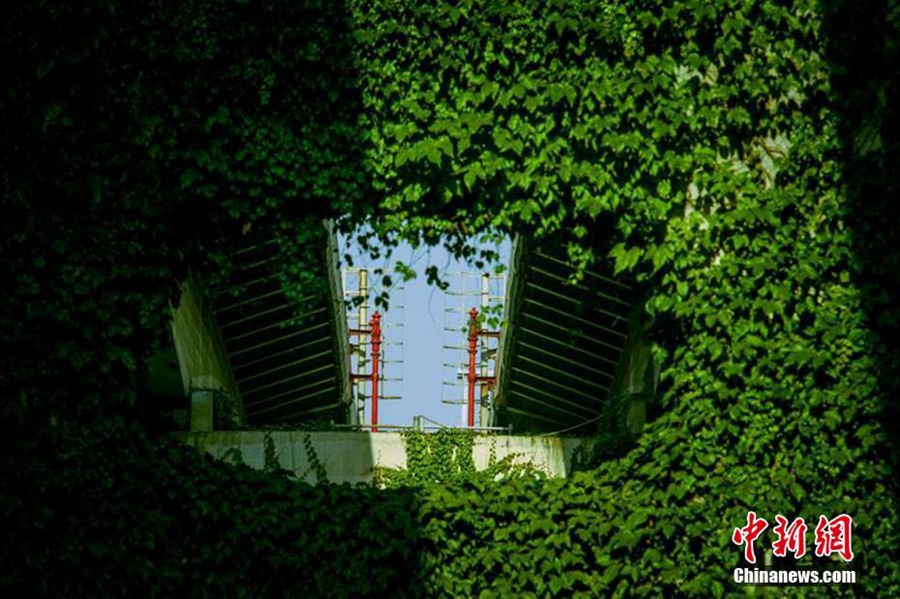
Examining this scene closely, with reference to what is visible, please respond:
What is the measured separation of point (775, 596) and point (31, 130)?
603 centimetres

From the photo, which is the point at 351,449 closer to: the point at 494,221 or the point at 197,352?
the point at 197,352

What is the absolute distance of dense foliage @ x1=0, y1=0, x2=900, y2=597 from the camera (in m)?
10.5

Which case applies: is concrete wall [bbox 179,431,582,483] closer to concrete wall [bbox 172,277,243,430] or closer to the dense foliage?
concrete wall [bbox 172,277,243,430]

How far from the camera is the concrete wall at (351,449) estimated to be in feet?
64.1

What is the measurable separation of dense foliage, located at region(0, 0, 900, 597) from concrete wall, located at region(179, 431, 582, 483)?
27.4ft

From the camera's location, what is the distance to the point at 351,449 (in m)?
20.2

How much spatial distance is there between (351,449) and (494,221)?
380 inches

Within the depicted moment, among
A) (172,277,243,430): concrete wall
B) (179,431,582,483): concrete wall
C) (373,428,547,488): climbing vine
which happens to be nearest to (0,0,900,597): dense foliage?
(172,277,243,430): concrete wall

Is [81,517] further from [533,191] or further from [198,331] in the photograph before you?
[198,331]

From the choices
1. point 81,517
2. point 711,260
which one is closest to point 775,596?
point 711,260

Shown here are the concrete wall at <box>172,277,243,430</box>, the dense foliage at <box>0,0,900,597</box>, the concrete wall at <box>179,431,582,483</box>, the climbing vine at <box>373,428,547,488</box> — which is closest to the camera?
the dense foliage at <box>0,0,900,597</box>

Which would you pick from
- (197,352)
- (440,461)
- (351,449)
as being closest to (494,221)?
(197,352)

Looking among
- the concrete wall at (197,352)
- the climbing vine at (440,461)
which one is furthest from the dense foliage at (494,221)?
the climbing vine at (440,461)

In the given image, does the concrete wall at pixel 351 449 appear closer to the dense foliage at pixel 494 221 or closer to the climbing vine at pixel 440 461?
the climbing vine at pixel 440 461
